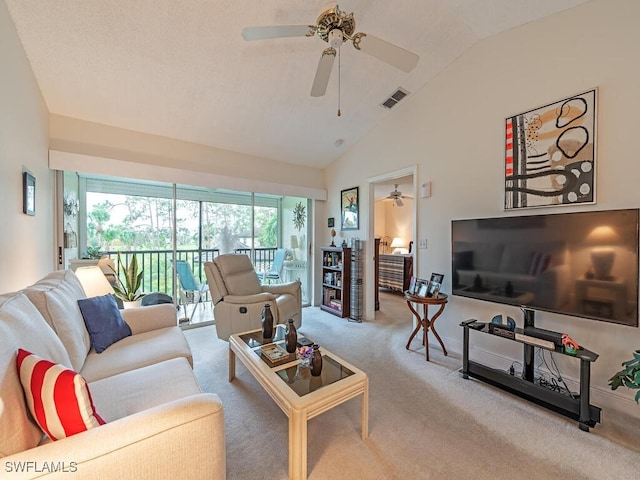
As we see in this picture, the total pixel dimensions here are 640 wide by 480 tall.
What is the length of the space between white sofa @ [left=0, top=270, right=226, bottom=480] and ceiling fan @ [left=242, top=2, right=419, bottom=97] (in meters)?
1.93

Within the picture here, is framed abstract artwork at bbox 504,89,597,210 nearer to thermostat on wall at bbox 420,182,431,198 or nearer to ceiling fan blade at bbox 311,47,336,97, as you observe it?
thermostat on wall at bbox 420,182,431,198

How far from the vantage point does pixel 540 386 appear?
196 centimetres

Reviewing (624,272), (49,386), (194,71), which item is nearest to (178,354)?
(49,386)

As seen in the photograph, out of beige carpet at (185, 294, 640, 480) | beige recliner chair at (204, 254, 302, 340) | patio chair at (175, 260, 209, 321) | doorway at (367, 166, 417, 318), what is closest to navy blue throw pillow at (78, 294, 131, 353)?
beige carpet at (185, 294, 640, 480)

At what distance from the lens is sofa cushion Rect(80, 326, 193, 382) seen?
157 cm

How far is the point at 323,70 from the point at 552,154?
195 centimetres

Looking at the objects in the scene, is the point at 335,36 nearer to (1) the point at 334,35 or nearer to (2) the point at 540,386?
(1) the point at 334,35

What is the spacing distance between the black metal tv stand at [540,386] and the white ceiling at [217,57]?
2.57m

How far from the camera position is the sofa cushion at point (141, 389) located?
1221 mm

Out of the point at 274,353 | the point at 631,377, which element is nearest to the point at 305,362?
the point at 274,353

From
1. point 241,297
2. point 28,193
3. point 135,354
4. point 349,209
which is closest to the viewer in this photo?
point 135,354

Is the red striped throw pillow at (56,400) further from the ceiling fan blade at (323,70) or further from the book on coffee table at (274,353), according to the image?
the ceiling fan blade at (323,70)

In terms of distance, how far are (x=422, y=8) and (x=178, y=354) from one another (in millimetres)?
3229

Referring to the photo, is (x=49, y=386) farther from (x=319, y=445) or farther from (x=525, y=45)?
(x=525, y=45)
